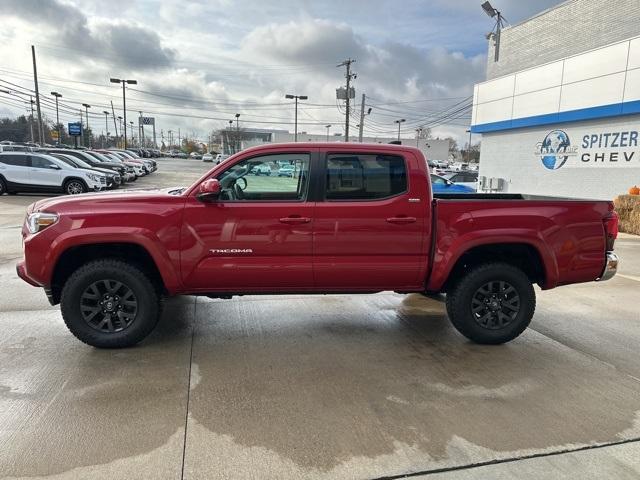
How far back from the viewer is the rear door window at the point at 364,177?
173 inches

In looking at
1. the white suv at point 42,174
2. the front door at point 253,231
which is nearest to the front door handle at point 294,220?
the front door at point 253,231

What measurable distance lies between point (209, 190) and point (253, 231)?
0.53m

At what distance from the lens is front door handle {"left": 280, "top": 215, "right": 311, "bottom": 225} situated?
4250 millimetres

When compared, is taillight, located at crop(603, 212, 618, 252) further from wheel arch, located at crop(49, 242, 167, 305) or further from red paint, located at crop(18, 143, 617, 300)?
wheel arch, located at crop(49, 242, 167, 305)

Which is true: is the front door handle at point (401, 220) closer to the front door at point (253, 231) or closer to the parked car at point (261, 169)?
the front door at point (253, 231)

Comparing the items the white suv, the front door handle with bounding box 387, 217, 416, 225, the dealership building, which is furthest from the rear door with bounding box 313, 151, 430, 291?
the white suv

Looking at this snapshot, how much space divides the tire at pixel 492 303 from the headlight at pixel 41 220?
12.3 feet

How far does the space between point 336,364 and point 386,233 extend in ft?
4.16

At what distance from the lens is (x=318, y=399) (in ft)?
11.7

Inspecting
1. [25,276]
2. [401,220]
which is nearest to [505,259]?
[401,220]

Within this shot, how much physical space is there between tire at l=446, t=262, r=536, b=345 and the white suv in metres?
17.5

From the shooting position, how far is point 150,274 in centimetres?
452

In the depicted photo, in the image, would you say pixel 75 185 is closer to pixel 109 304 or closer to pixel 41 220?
pixel 41 220

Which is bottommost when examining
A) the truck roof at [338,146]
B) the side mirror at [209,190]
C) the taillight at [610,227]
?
the taillight at [610,227]
